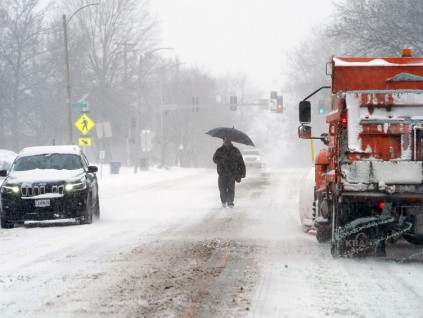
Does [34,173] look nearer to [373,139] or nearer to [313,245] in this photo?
[313,245]

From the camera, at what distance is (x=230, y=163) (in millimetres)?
21438

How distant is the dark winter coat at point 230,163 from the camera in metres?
21.3

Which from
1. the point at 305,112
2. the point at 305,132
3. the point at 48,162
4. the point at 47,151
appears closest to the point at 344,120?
the point at 305,112

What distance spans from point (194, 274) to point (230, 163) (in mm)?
12213

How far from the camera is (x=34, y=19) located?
54.4 metres

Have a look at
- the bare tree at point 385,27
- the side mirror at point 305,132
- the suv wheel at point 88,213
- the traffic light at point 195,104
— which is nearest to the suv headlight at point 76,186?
the suv wheel at point 88,213

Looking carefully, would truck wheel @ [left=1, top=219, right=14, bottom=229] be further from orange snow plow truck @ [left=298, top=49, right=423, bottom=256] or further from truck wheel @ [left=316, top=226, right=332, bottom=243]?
orange snow plow truck @ [left=298, top=49, right=423, bottom=256]

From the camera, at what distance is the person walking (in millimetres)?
21125

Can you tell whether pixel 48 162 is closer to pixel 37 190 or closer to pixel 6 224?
pixel 37 190

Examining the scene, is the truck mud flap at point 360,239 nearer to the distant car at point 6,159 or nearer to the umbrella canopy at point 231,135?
the umbrella canopy at point 231,135

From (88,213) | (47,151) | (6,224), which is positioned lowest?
(6,224)

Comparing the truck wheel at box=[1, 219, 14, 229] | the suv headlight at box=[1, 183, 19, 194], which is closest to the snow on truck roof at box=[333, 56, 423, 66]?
the suv headlight at box=[1, 183, 19, 194]

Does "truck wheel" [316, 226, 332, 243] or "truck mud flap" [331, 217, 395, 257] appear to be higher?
"truck mud flap" [331, 217, 395, 257]

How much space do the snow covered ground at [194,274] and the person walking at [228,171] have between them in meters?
4.67
